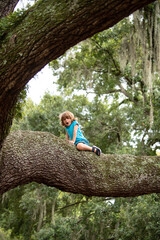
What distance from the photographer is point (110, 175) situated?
10.7 ft

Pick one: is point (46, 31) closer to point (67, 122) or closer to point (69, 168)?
point (69, 168)

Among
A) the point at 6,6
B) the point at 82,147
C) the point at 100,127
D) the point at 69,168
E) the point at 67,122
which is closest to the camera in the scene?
the point at 6,6

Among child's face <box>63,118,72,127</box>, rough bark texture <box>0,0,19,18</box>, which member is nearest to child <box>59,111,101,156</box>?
child's face <box>63,118,72,127</box>

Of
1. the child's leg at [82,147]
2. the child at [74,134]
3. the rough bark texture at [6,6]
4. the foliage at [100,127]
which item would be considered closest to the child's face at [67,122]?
the child at [74,134]

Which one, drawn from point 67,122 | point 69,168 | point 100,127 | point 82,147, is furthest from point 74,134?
point 100,127

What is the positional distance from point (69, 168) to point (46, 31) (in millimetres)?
1695

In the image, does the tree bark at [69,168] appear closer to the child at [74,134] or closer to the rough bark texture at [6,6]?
the child at [74,134]

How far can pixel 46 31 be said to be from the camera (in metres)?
2.02

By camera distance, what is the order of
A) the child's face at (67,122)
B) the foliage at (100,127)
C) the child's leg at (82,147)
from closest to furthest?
the child's leg at (82,147)
the child's face at (67,122)
the foliage at (100,127)

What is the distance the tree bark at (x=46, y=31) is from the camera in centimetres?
190

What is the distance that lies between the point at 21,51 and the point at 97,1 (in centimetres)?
71

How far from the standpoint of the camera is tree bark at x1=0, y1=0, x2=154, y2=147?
6.24 ft

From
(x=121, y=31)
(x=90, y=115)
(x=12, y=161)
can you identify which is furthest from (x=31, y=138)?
(x=90, y=115)

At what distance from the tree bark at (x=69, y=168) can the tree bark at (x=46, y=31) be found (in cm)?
87
